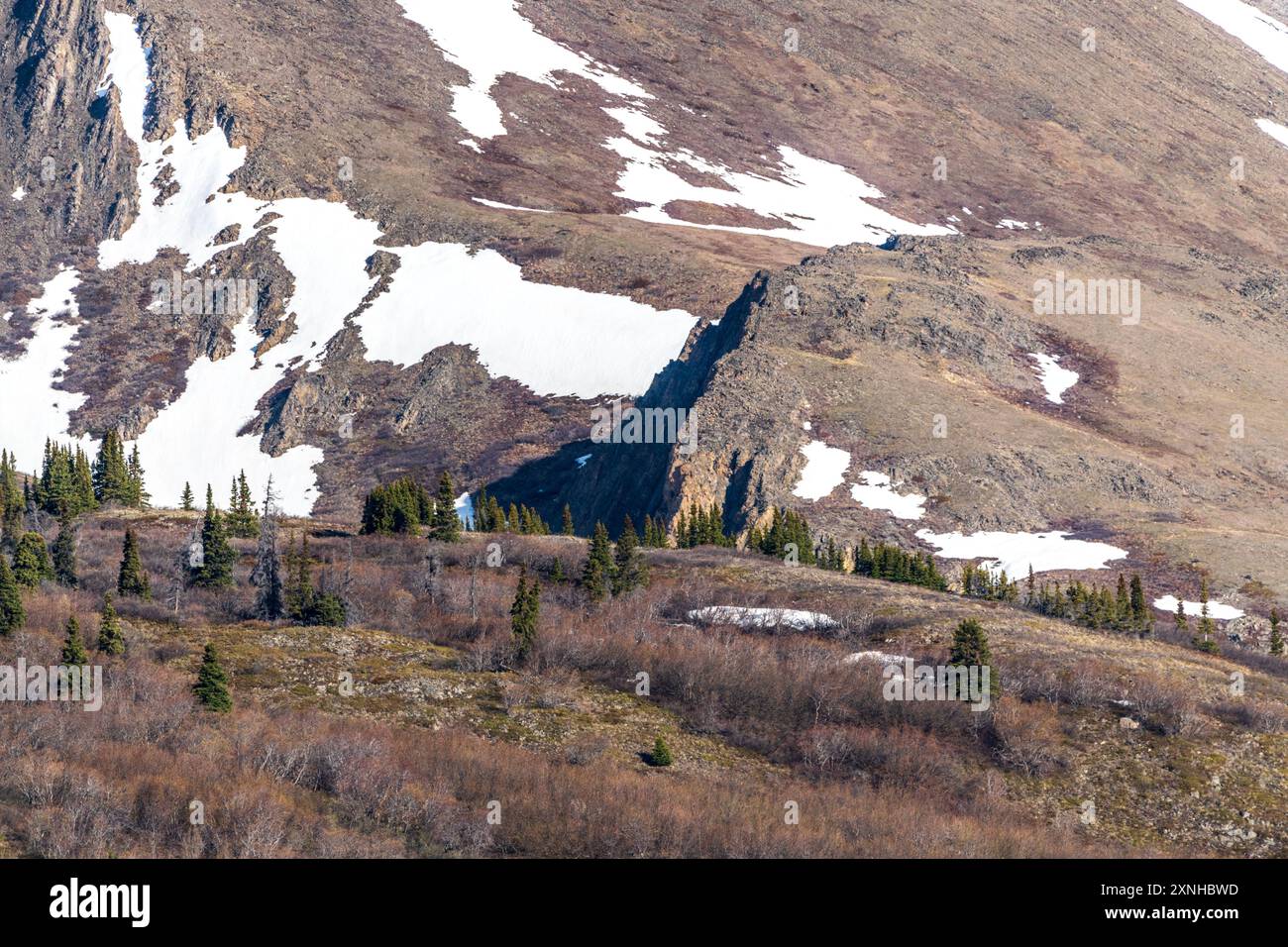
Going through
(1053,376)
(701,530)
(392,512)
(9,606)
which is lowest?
(9,606)

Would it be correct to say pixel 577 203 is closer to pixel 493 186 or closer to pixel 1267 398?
pixel 493 186

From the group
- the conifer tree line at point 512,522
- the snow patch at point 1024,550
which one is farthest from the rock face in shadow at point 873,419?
the conifer tree line at point 512,522

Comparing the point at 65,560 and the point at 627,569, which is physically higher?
the point at 65,560

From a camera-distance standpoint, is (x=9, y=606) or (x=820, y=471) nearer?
(x=9, y=606)

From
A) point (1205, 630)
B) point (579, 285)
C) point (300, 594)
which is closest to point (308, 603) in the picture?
point (300, 594)

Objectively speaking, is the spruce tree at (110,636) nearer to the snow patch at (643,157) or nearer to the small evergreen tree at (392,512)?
the small evergreen tree at (392,512)

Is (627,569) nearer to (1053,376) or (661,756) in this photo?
(661,756)
